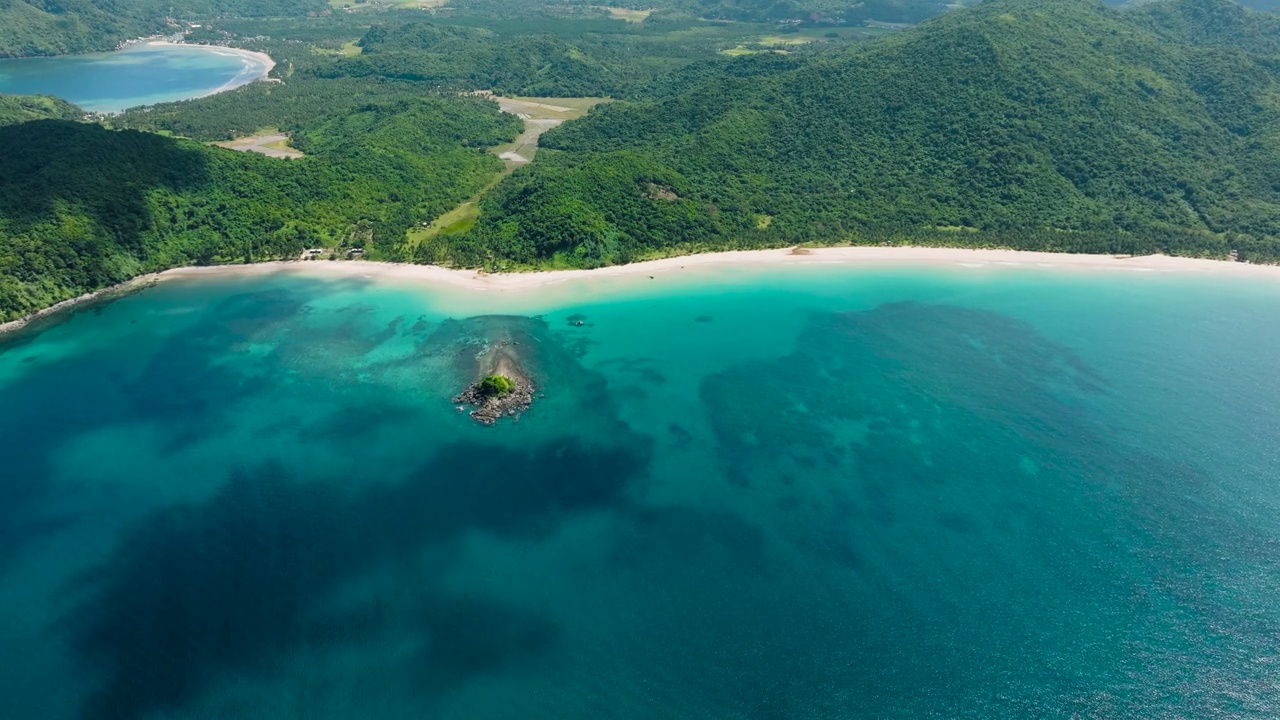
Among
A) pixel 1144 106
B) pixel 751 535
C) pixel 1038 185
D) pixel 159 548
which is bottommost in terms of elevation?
pixel 159 548

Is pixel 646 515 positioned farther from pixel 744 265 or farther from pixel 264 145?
pixel 264 145

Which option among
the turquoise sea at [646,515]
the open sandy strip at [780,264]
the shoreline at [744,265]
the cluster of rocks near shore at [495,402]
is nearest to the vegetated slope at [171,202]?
the shoreline at [744,265]

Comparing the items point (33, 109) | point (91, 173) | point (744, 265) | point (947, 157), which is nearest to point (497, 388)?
point (744, 265)

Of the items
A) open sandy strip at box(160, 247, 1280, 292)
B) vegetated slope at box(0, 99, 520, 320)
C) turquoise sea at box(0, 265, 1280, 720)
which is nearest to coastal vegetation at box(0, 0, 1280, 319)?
vegetated slope at box(0, 99, 520, 320)

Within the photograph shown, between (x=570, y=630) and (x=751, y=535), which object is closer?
(x=570, y=630)

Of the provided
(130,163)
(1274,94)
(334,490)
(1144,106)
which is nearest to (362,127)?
(130,163)

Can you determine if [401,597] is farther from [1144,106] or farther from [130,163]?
[1144,106]
